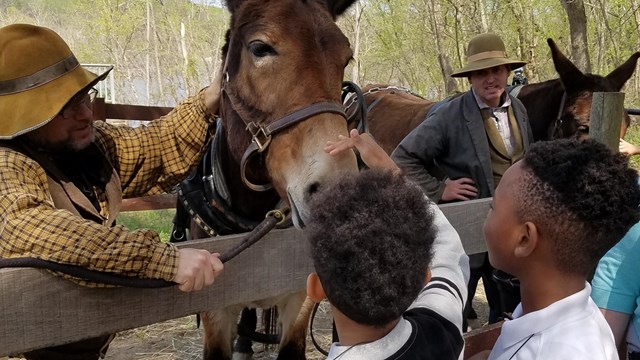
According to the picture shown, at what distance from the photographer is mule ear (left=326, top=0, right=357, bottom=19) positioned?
2691 millimetres

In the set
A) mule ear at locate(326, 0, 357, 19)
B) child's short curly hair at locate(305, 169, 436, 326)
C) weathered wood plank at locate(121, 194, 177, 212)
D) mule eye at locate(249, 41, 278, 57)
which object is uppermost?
mule ear at locate(326, 0, 357, 19)

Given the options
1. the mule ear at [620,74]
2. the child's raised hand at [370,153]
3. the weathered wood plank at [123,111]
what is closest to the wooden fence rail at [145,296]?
the child's raised hand at [370,153]

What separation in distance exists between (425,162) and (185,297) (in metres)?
2.26

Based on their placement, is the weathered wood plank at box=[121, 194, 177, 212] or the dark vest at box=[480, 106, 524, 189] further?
the weathered wood plank at box=[121, 194, 177, 212]

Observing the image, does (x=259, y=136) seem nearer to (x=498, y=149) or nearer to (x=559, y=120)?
(x=498, y=149)

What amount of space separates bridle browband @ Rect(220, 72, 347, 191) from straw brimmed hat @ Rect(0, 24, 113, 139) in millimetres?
627

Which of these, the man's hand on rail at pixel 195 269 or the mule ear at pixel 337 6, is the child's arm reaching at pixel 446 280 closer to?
the man's hand on rail at pixel 195 269

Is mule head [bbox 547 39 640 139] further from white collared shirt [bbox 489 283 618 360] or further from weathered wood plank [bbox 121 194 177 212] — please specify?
weathered wood plank [bbox 121 194 177 212]

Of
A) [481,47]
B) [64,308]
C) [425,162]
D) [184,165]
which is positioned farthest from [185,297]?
[481,47]

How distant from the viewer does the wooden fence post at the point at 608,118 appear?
221 cm

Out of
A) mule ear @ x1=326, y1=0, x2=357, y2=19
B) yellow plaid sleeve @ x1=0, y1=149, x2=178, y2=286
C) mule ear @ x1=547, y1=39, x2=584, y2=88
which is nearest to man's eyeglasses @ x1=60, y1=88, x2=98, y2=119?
yellow plaid sleeve @ x1=0, y1=149, x2=178, y2=286

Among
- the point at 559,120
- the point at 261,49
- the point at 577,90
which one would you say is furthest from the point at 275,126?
the point at 577,90

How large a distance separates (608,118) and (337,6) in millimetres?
1297

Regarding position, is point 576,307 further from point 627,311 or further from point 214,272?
point 214,272
